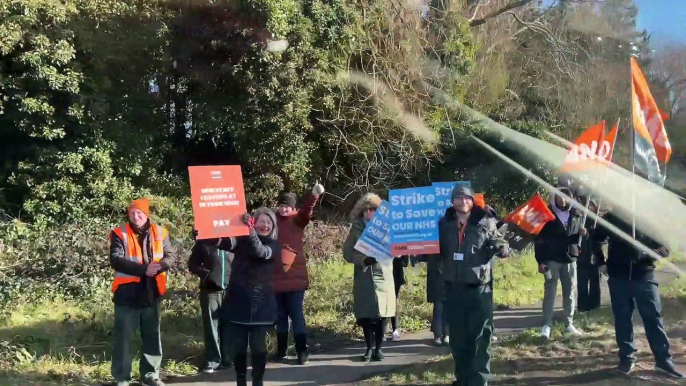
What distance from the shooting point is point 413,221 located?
6457mm

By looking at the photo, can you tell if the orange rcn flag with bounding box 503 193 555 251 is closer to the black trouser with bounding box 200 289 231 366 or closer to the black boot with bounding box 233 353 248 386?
the black boot with bounding box 233 353 248 386

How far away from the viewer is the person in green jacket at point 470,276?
209 inches

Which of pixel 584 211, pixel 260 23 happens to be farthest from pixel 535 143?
pixel 584 211

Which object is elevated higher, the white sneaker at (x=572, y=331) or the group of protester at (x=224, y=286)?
the group of protester at (x=224, y=286)

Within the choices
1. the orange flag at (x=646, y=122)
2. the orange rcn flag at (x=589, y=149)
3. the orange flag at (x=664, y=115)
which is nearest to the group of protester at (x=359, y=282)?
the orange rcn flag at (x=589, y=149)

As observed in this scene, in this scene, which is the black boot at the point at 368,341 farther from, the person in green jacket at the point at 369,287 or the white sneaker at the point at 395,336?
the white sneaker at the point at 395,336

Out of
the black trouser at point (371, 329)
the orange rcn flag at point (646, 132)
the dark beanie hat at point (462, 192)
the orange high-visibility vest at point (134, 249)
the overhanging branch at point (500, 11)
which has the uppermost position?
the overhanging branch at point (500, 11)

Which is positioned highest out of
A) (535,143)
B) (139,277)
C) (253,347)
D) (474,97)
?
(474,97)

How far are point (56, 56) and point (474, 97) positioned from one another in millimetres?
11577

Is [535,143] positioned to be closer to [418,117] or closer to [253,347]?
[418,117]

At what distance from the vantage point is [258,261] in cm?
540

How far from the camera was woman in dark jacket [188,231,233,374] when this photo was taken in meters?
6.48

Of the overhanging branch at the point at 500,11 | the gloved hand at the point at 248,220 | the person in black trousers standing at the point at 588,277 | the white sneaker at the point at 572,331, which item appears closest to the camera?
the gloved hand at the point at 248,220

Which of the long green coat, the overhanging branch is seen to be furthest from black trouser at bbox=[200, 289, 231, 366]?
the overhanging branch
